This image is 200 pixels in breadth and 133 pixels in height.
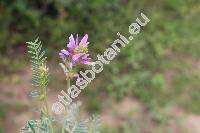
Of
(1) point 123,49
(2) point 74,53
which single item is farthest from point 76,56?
(1) point 123,49

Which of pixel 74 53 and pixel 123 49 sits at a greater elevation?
pixel 123 49

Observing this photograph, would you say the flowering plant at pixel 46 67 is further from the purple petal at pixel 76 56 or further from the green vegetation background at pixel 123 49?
the green vegetation background at pixel 123 49

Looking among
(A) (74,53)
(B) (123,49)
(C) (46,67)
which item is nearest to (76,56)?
(A) (74,53)

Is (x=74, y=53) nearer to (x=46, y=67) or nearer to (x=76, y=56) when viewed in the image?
(x=76, y=56)

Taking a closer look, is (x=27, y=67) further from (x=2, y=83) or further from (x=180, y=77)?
(x=180, y=77)

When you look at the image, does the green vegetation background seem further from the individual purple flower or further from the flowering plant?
the individual purple flower

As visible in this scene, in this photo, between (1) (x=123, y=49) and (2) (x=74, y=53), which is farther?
(1) (x=123, y=49)

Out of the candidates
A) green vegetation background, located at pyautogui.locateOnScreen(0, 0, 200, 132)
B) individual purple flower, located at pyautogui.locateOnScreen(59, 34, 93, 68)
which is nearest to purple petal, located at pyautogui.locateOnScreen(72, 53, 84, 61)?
individual purple flower, located at pyautogui.locateOnScreen(59, 34, 93, 68)

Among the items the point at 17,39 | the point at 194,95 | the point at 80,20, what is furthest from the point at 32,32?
the point at 194,95
